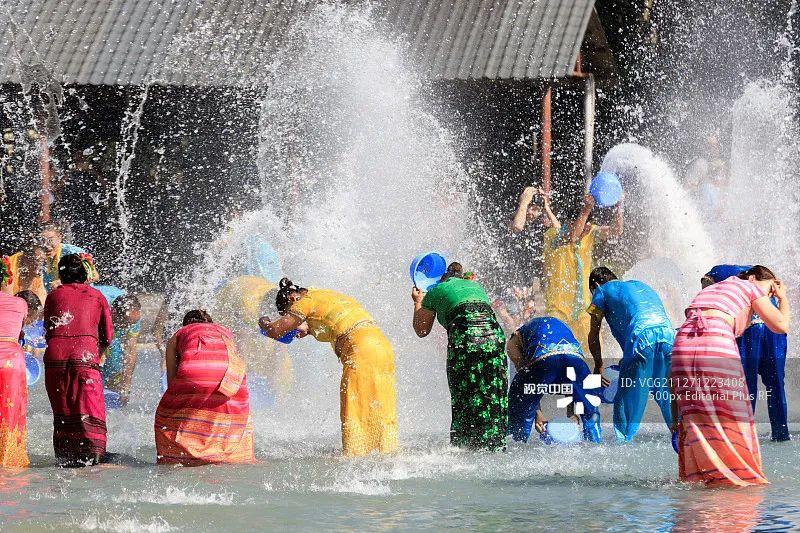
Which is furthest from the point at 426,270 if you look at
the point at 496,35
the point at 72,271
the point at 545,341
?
the point at 496,35

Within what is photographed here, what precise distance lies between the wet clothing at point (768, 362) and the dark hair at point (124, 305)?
441cm

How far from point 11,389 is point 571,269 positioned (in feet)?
18.4

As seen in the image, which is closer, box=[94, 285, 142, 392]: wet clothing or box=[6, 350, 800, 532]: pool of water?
box=[6, 350, 800, 532]: pool of water

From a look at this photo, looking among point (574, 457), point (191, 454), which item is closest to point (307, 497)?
point (191, 454)

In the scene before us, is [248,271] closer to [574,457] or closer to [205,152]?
[574,457]

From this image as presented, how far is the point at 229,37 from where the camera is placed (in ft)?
59.2

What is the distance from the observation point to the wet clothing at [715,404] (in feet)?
22.1

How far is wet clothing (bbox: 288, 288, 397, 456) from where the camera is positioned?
8.17 m

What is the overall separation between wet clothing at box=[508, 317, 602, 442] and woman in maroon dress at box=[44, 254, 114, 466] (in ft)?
8.88

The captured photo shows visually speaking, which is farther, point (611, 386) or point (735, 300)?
point (611, 386)

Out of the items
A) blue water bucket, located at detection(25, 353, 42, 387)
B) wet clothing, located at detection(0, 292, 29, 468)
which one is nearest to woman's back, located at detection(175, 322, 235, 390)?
wet clothing, located at detection(0, 292, 29, 468)

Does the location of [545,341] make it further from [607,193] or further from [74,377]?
[607,193]

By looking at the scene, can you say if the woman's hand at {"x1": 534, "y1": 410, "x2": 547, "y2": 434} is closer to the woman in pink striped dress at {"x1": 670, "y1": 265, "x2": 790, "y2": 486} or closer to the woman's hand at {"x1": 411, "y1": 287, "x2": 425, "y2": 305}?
Result: the woman's hand at {"x1": 411, "y1": 287, "x2": 425, "y2": 305}

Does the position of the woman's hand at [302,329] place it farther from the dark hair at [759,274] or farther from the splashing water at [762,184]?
the splashing water at [762,184]
